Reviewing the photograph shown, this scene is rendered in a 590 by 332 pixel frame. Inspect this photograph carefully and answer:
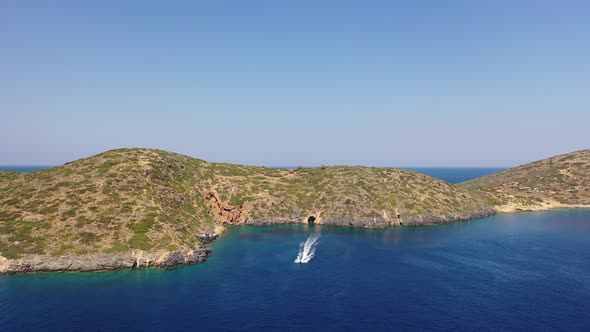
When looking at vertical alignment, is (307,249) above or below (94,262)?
above

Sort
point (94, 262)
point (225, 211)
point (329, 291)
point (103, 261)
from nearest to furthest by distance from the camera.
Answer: point (329, 291) → point (94, 262) → point (103, 261) → point (225, 211)

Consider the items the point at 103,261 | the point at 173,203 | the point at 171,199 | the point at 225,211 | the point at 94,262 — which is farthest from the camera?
the point at 225,211

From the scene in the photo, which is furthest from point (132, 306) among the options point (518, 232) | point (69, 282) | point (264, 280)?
point (518, 232)

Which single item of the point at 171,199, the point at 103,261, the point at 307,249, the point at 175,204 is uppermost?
the point at 171,199

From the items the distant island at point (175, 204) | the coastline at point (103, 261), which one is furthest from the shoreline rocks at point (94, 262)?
the distant island at point (175, 204)

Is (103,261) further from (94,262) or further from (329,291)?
(329,291)

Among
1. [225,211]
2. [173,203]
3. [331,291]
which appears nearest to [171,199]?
[173,203]

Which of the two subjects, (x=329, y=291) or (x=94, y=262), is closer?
(x=329, y=291)
